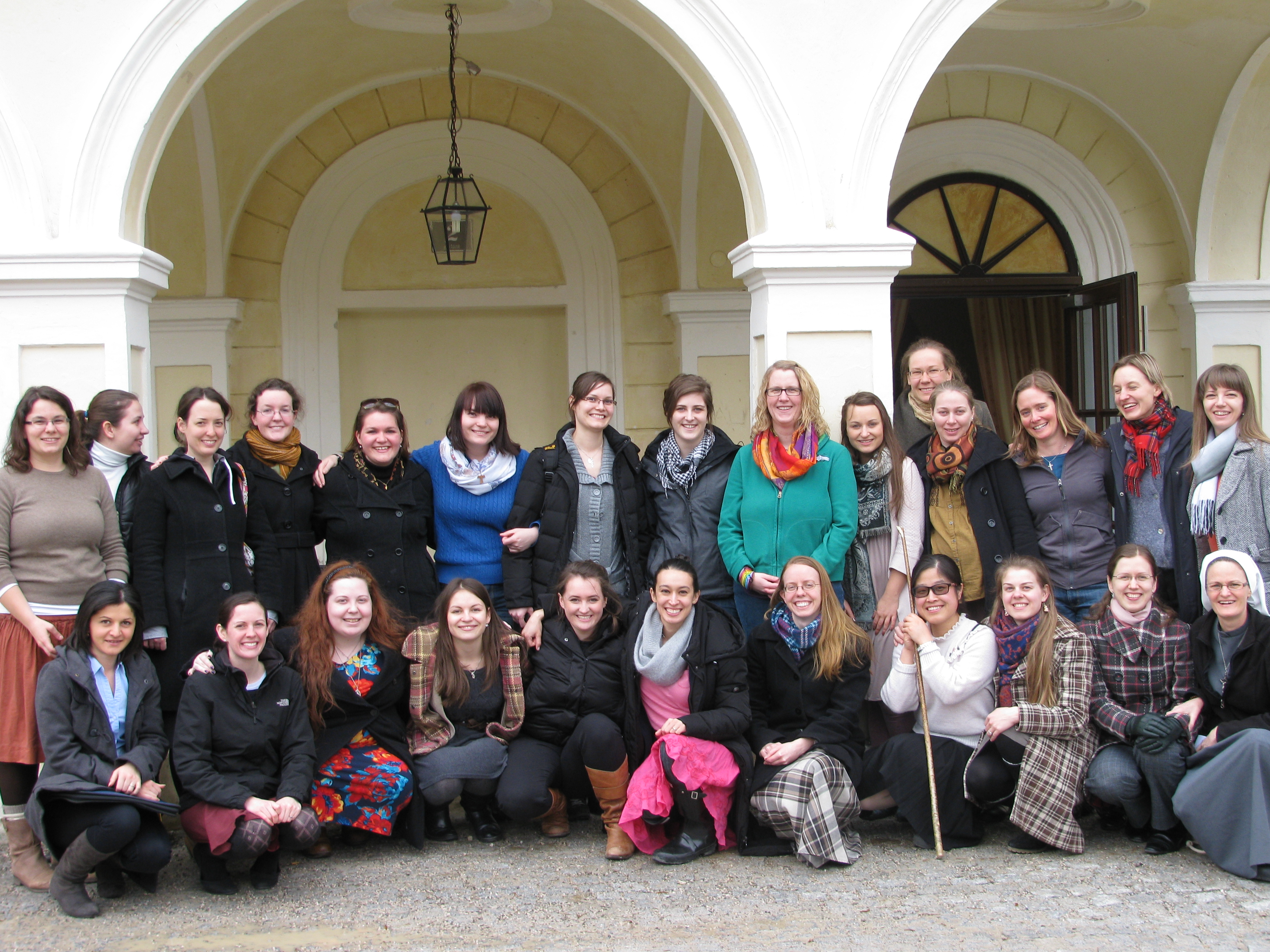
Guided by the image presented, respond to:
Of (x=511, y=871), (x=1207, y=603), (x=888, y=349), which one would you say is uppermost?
(x=888, y=349)

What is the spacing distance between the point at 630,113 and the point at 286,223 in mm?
2142

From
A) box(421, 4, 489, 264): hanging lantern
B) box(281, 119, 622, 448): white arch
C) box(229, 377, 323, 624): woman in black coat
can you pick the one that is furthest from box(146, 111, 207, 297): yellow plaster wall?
box(229, 377, 323, 624): woman in black coat

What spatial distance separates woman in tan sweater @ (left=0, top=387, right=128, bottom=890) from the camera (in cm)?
373

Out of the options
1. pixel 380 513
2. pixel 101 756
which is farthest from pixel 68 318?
pixel 101 756

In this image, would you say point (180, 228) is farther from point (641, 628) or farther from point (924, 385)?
point (924, 385)

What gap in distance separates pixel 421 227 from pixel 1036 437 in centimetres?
425

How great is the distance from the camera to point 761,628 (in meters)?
4.09

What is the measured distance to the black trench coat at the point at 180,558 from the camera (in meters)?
3.91

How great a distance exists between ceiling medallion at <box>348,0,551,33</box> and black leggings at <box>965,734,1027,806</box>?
4.29m

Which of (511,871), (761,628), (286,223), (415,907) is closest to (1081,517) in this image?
(761,628)

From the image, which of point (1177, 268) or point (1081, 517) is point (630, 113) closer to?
point (1177, 268)

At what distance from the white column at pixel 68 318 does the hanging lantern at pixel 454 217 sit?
7.38ft

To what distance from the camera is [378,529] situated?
424cm

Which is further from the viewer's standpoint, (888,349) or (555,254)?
(555,254)
